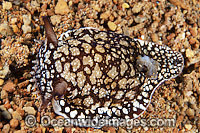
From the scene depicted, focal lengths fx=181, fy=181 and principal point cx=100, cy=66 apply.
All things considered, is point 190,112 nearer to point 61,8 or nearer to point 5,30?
point 61,8

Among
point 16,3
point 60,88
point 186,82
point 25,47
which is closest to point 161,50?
point 186,82

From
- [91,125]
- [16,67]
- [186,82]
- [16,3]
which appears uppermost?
[16,3]

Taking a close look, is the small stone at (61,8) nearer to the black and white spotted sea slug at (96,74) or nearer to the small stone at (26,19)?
the small stone at (26,19)

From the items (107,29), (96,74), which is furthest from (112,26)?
(96,74)

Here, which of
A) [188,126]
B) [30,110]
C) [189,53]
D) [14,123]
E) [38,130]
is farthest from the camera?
[189,53]

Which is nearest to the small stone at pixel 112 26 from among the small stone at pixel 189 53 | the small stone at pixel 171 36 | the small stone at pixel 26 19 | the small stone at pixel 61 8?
the small stone at pixel 61 8

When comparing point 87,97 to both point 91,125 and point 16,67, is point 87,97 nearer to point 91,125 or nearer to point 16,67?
point 91,125

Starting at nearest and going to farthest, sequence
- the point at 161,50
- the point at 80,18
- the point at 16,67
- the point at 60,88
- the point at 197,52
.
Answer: the point at 60,88, the point at 16,67, the point at 161,50, the point at 80,18, the point at 197,52

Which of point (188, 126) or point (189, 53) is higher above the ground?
point (189, 53)
